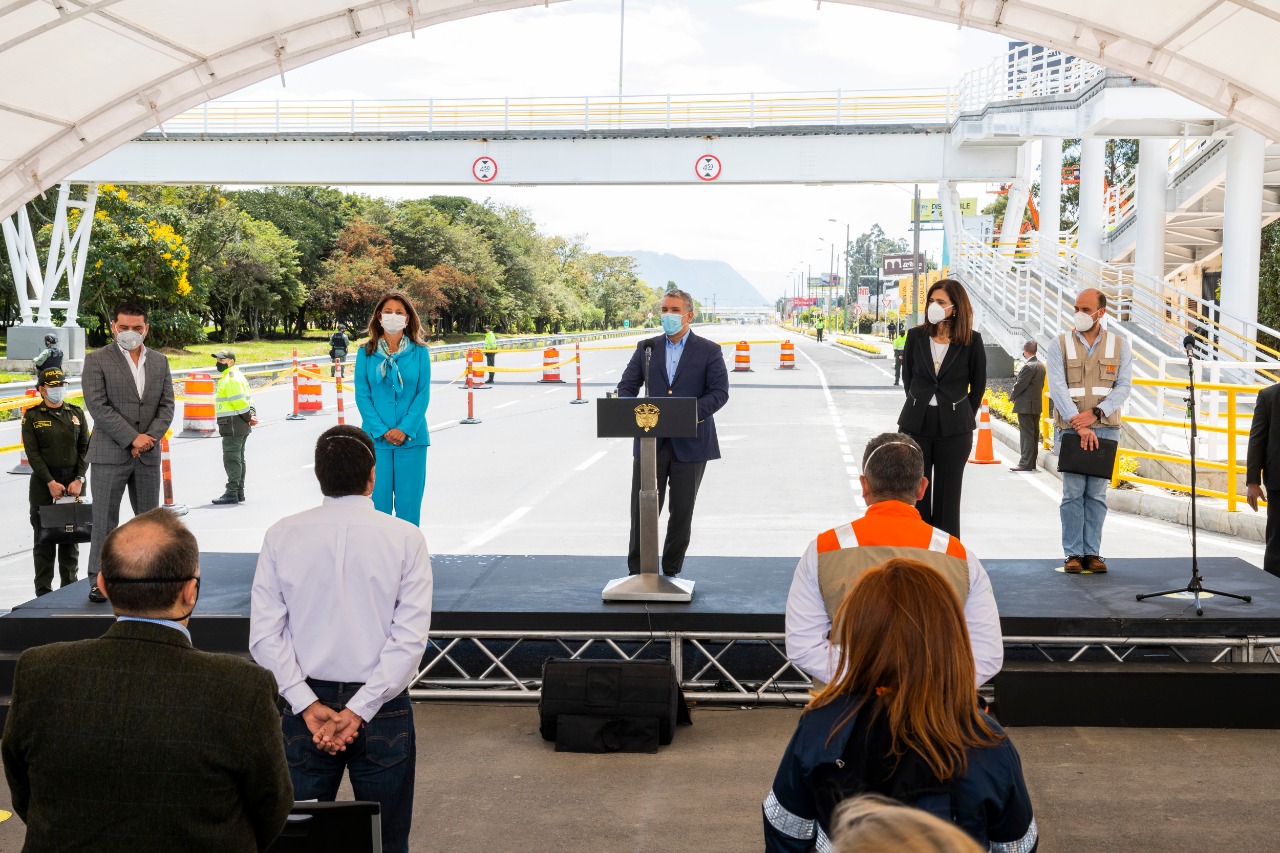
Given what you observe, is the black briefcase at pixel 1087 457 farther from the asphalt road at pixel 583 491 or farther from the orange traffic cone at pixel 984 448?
the orange traffic cone at pixel 984 448

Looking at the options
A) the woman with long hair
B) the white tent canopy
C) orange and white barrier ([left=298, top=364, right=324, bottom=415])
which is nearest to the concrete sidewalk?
the woman with long hair

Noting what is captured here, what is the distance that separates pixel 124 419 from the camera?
24.1 ft

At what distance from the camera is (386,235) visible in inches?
2876

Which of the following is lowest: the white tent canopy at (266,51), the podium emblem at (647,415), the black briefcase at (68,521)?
the black briefcase at (68,521)

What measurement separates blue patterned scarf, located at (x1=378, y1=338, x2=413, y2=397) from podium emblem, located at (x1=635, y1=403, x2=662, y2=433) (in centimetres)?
167

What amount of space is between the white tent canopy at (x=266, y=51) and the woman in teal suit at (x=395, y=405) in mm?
2253

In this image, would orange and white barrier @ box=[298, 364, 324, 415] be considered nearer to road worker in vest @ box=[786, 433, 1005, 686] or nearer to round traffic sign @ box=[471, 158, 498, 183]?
round traffic sign @ box=[471, 158, 498, 183]

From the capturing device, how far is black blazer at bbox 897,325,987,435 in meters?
7.44

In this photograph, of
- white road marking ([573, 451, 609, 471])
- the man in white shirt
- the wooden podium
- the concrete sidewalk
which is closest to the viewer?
the man in white shirt

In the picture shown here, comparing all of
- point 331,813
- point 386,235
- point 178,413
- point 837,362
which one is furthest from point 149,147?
point 386,235

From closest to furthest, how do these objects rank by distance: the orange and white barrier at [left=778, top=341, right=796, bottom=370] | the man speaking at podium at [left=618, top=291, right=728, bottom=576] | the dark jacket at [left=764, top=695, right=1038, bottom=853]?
the dark jacket at [left=764, top=695, right=1038, bottom=853] → the man speaking at podium at [left=618, top=291, right=728, bottom=576] → the orange and white barrier at [left=778, top=341, right=796, bottom=370]

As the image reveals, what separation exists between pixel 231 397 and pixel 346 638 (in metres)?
10.9

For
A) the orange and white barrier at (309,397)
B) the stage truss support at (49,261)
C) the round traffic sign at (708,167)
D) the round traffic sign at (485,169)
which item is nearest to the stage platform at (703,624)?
the orange and white barrier at (309,397)

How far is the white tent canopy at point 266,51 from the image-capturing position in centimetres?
768
